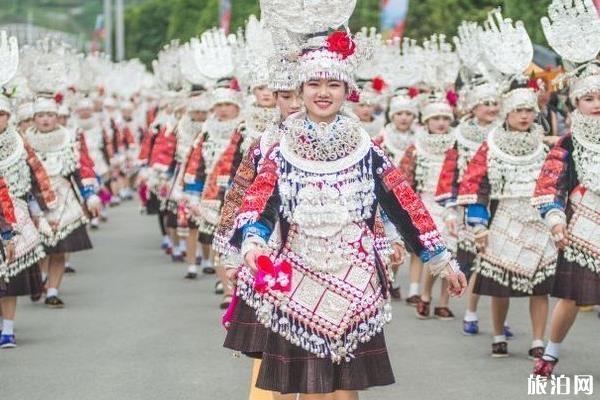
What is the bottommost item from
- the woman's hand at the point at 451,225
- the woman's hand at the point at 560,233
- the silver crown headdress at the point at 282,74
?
the woman's hand at the point at 451,225

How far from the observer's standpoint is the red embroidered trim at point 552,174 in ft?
28.3

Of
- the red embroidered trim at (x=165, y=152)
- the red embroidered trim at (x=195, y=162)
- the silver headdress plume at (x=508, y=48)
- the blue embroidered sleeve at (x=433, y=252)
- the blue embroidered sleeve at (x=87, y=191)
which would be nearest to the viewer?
the blue embroidered sleeve at (x=433, y=252)

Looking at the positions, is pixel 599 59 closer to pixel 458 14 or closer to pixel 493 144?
pixel 493 144

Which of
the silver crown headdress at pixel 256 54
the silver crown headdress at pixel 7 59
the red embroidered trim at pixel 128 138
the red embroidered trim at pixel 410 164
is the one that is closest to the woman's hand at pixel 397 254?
the silver crown headdress at pixel 256 54

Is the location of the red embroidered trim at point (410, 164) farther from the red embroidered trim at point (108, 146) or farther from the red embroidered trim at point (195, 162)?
the red embroidered trim at point (108, 146)

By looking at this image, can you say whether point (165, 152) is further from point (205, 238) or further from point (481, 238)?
point (481, 238)

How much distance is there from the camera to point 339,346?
6.40 meters

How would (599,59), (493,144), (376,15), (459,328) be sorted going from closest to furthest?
(599,59) → (493,144) → (459,328) → (376,15)

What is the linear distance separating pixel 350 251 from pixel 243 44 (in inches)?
249

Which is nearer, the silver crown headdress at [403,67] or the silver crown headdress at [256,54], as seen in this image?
the silver crown headdress at [256,54]

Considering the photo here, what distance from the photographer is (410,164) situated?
1301cm

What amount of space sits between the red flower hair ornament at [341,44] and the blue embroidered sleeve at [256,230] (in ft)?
2.85

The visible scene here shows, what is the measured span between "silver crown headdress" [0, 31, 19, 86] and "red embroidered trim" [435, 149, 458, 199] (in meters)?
3.29

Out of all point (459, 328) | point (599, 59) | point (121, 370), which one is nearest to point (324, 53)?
point (599, 59)
